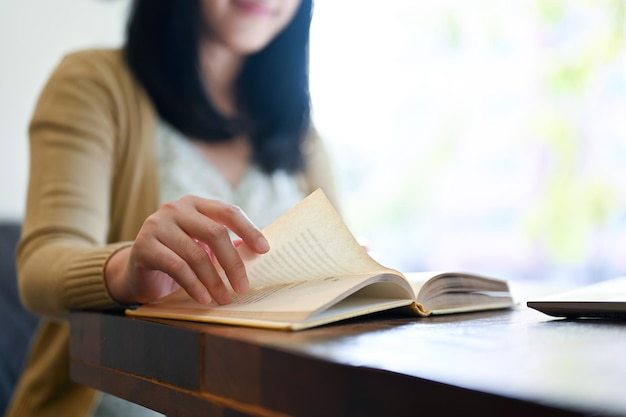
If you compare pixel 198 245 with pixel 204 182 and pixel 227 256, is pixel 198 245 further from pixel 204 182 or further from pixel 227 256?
pixel 204 182

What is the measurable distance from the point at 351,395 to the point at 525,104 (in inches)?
90.1

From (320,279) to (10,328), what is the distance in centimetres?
102

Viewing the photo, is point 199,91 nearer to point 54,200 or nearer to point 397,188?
point 54,200

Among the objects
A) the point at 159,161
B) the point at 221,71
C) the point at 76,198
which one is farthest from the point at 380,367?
the point at 221,71

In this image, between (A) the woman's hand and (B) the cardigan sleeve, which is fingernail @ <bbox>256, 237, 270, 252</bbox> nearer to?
(A) the woman's hand

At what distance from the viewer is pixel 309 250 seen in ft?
2.03

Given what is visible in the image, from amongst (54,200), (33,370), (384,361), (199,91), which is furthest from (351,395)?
(199,91)

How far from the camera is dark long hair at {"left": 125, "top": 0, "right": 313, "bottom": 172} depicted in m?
1.26

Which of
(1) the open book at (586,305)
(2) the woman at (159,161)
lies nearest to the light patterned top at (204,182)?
(2) the woman at (159,161)

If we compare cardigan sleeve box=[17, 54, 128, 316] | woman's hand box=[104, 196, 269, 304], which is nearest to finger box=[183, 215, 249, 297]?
woman's hand box=[104, 196, 269, 304]

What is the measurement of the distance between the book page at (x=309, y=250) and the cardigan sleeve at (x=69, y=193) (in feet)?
0.65

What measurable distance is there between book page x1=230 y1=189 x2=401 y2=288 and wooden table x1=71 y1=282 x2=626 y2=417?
2.9 inches

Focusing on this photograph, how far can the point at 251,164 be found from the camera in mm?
1359

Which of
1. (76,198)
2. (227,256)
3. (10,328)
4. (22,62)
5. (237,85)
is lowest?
(10,328)
